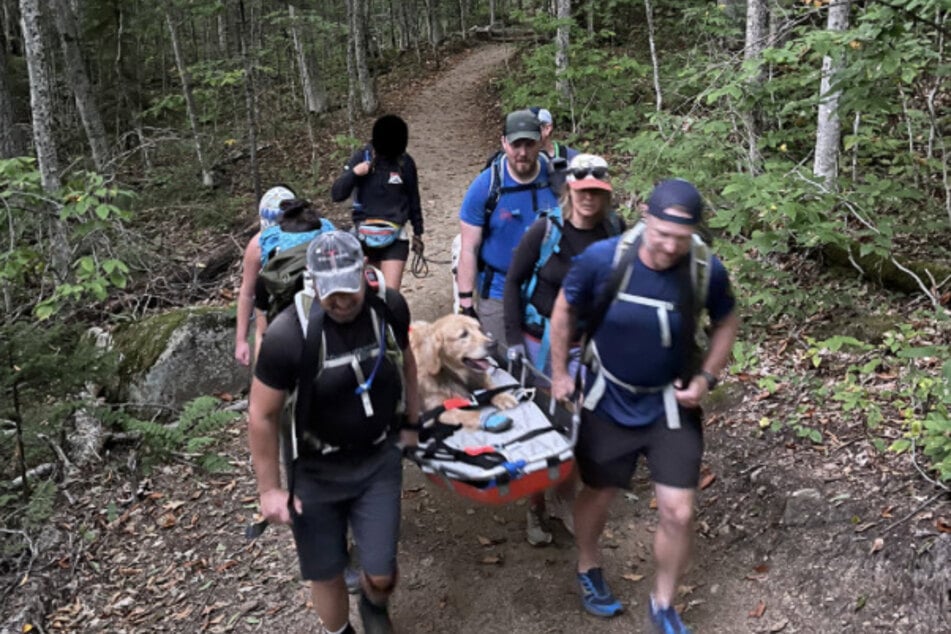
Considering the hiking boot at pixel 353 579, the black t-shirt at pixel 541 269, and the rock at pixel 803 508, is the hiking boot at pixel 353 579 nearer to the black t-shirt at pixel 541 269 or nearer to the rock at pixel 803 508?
the black t-shirt at pixel 541 269

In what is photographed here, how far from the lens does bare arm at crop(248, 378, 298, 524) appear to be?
321 cm

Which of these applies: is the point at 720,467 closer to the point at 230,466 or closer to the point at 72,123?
the point at 230,466

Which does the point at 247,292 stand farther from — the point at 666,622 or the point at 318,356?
the point at 666,622

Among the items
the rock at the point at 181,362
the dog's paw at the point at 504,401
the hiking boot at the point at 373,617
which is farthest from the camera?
the rock at the point at 181,362

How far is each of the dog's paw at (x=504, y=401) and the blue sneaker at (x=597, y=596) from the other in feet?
3.45

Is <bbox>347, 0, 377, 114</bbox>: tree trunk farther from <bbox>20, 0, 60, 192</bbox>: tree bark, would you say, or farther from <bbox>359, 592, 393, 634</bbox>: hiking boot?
<bbox>359, 592, 393, 634</bbox>: hiking boot

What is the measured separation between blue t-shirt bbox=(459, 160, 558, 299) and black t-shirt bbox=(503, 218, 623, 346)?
0.47 meters

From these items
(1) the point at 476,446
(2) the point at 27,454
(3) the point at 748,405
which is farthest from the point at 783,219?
(2) the point at 27,454

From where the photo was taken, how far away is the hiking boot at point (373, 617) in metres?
3.80

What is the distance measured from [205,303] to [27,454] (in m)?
3.77

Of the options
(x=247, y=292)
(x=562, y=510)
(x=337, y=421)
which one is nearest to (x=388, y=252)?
(x=247, y=292)

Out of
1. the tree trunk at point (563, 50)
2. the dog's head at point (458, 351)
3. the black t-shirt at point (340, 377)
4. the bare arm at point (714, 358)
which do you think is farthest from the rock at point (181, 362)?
the tree trunk at point (563, 50)

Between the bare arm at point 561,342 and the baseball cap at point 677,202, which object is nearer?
the baseball cap at point 677,202

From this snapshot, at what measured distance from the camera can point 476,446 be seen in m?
3.97
